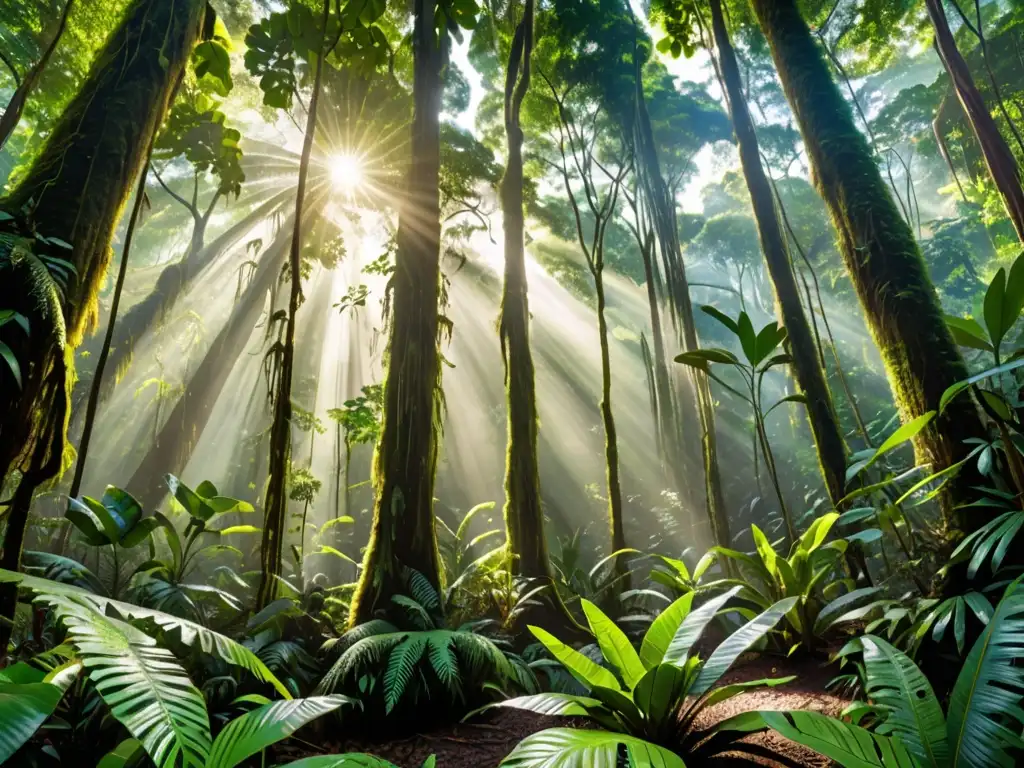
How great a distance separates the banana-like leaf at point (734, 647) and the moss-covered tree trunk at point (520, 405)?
8.42 feet

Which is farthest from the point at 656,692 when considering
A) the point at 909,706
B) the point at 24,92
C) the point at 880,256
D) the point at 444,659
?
the point at 24,92

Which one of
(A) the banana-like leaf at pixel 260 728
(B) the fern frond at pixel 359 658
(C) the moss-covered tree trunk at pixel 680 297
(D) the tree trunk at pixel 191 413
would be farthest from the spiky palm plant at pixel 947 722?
(D) the tree trunk at pixel 191 413

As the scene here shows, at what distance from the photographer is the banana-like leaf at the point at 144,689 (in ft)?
3.43

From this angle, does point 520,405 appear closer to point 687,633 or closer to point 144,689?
point 687,633

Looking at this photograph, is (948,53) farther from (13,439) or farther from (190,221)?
(190,221)

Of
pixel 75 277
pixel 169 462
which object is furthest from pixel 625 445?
pixel 75 277

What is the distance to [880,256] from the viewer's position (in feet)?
9.64

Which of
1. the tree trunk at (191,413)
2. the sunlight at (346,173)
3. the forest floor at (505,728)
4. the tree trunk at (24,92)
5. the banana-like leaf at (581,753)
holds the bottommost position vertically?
the forest floor at (505,728)

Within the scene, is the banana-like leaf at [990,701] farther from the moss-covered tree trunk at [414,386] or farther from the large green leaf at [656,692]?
the moss-covered tree trunk at [414,386]

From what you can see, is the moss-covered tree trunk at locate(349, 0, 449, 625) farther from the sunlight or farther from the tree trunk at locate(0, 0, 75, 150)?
the sunlight

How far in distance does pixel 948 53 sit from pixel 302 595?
6.36 meters

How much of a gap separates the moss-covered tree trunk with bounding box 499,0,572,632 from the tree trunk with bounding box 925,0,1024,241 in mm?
3859

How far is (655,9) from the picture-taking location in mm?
5777

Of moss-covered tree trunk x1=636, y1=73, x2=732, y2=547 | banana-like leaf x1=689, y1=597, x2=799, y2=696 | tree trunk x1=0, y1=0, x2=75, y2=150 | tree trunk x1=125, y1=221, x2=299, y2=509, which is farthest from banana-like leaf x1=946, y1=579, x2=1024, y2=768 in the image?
tree trunk x1=125, y1=221, x2=299, y2=509
